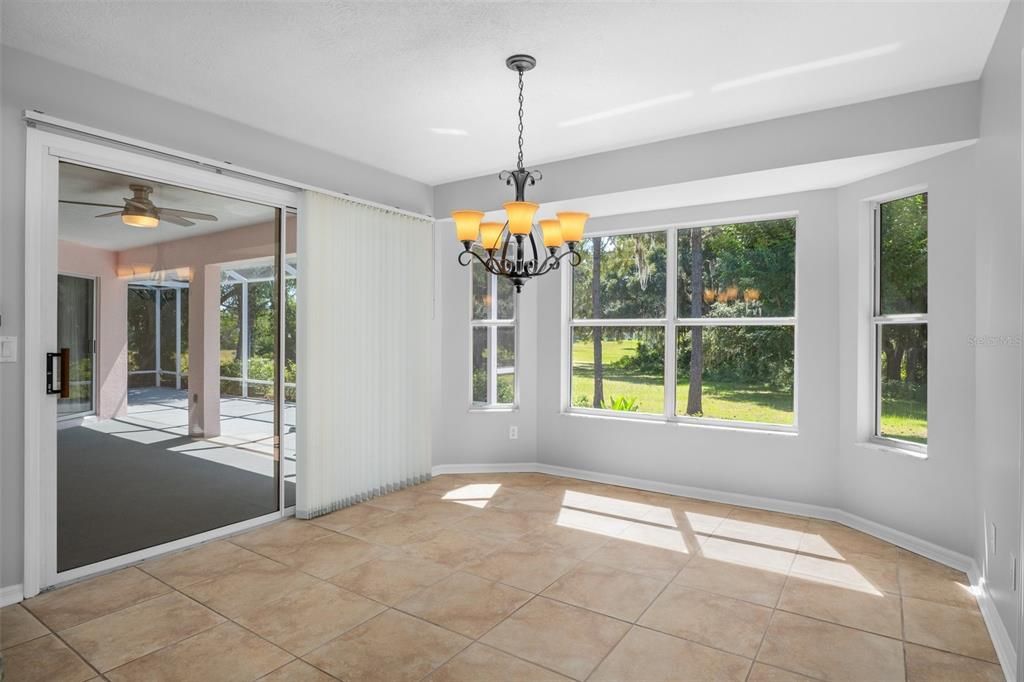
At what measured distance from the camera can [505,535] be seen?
371 cm

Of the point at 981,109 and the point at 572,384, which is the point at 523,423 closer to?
the point at 572,384

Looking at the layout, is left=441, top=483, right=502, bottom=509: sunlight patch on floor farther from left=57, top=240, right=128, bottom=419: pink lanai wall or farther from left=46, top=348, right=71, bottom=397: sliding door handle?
left=46, top=348, right=71, bottom=397: sliding door handle

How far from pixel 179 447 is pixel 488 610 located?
2.15 metres

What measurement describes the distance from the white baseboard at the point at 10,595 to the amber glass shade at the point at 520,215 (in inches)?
115

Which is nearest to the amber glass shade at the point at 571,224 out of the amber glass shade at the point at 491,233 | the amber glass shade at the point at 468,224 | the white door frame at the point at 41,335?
the amber glass shade at the point at 491,233

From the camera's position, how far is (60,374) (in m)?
2.91

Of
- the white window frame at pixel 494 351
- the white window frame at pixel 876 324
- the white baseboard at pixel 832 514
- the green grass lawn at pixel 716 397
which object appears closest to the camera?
the white baseboard at pixel 832 514

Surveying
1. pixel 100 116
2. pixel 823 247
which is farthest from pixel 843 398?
pixel 100 116

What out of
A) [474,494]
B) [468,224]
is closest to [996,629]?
[468,224]

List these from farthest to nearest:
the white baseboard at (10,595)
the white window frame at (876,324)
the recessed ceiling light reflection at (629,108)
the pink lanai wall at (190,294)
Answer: the white window frame at (876,324)
the recessed ceiling light reflection at (629,108)
the pink lanai wall at (190,294)
the white baseboard at (10,595)

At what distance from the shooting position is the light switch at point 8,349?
2680 millimetres

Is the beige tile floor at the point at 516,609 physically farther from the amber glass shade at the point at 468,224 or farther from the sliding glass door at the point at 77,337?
the amber glass shade at the point at 468,224

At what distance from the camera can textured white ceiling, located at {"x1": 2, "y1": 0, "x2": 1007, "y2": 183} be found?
2.43 metres

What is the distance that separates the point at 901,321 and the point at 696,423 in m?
1.63
